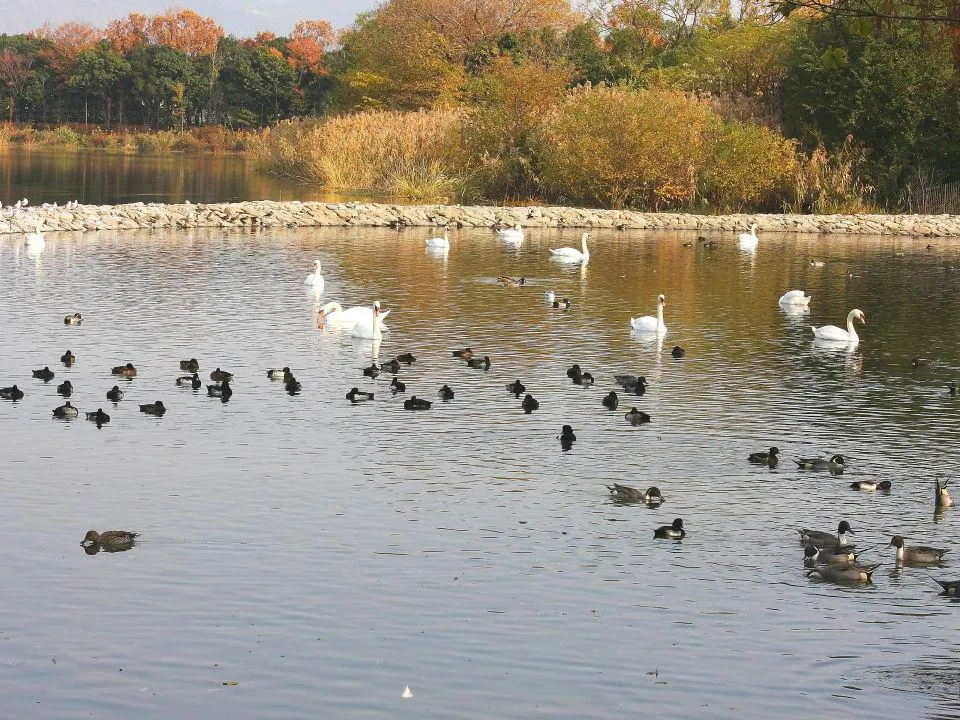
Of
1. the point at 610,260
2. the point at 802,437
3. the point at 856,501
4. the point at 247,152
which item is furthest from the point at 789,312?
the point at 247,152

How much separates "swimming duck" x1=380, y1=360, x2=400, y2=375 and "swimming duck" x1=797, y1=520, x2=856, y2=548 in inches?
348

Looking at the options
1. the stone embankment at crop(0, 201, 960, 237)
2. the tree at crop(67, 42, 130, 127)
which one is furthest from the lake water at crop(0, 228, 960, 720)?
the tree at crop(67, 42, 130, 127)

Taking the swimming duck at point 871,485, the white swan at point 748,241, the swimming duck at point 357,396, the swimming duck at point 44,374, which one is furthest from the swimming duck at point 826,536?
the white swan at point 748,241

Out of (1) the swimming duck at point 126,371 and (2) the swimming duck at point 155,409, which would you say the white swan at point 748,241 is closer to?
(1) the swimming duck at point 126,371

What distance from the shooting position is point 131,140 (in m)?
101

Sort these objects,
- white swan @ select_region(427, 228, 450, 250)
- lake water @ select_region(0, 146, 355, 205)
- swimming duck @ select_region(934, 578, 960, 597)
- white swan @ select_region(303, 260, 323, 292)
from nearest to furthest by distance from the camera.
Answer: swimming duck @ select_region(934, 578, 960, 597), white swan @ select_region(303, 260, 323, 292), white swan @ select_region(427, 228, 450, 250), lake water @ select_region(0, 146, 355, 205)

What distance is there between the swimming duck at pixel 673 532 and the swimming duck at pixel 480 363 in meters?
8.52

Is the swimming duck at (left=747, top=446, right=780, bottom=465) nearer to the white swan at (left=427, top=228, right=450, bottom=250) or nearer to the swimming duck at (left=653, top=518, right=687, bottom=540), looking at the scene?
the swimming duck at (left=653, top=518, right=687, bottom=540)

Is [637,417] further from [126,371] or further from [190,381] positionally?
[126,371]

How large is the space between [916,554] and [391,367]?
32.9ft

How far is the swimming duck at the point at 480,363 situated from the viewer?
21656 millimetres

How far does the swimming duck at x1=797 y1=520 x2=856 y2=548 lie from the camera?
12.8 metres

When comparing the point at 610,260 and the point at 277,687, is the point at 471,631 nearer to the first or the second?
the point at 277,687

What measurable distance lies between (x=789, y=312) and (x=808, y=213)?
22.0 meters
